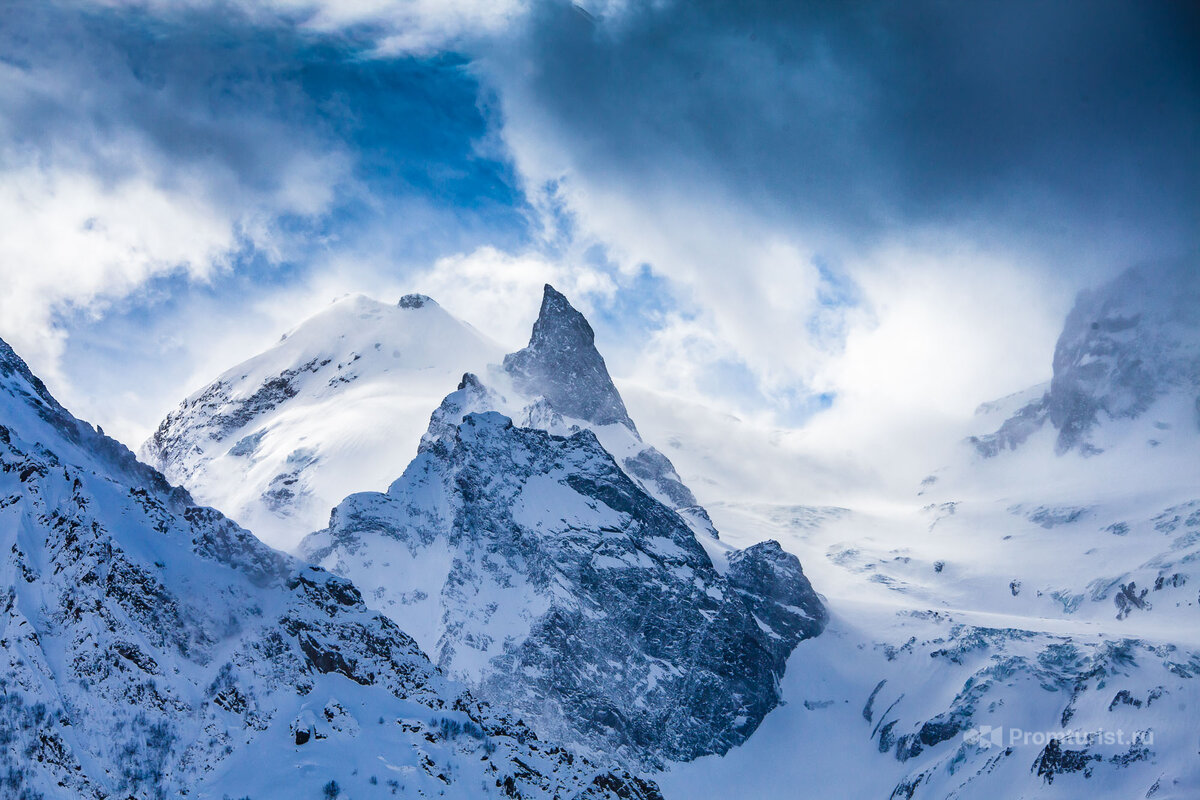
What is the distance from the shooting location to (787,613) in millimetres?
183375

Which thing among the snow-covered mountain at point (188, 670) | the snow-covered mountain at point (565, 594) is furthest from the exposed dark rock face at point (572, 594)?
the snow-covered mountain at point (188, 670)

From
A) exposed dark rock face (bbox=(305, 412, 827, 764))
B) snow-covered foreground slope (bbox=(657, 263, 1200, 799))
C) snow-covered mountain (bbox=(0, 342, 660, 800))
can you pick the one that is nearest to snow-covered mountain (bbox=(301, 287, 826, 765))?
exposed dark rock face (bbox=(305, 412, 827, 764))

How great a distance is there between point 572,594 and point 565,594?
56.8 inches

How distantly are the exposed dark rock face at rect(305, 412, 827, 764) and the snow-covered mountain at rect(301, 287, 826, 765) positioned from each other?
22 centimetres

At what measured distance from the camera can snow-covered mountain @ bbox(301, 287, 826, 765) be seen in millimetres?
138125

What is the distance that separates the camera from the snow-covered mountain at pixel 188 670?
54062mm

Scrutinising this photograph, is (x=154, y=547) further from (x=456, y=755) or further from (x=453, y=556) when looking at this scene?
(x=453, y=556)

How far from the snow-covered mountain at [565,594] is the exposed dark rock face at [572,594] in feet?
0.73

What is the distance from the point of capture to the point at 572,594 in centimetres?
15000

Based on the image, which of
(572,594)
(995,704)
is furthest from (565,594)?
(995,704)

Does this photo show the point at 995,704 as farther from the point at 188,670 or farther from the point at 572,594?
the point at 188,670

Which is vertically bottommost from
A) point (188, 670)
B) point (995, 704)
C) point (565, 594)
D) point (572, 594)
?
point (188, 670)

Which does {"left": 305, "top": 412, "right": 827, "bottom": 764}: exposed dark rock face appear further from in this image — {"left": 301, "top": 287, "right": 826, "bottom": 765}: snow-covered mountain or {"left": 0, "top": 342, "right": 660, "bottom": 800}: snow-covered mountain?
{"left": 0, "top": 342, "right": 660, "bottom": 800}: snow-covered mountain

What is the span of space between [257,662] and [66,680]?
518 inches
